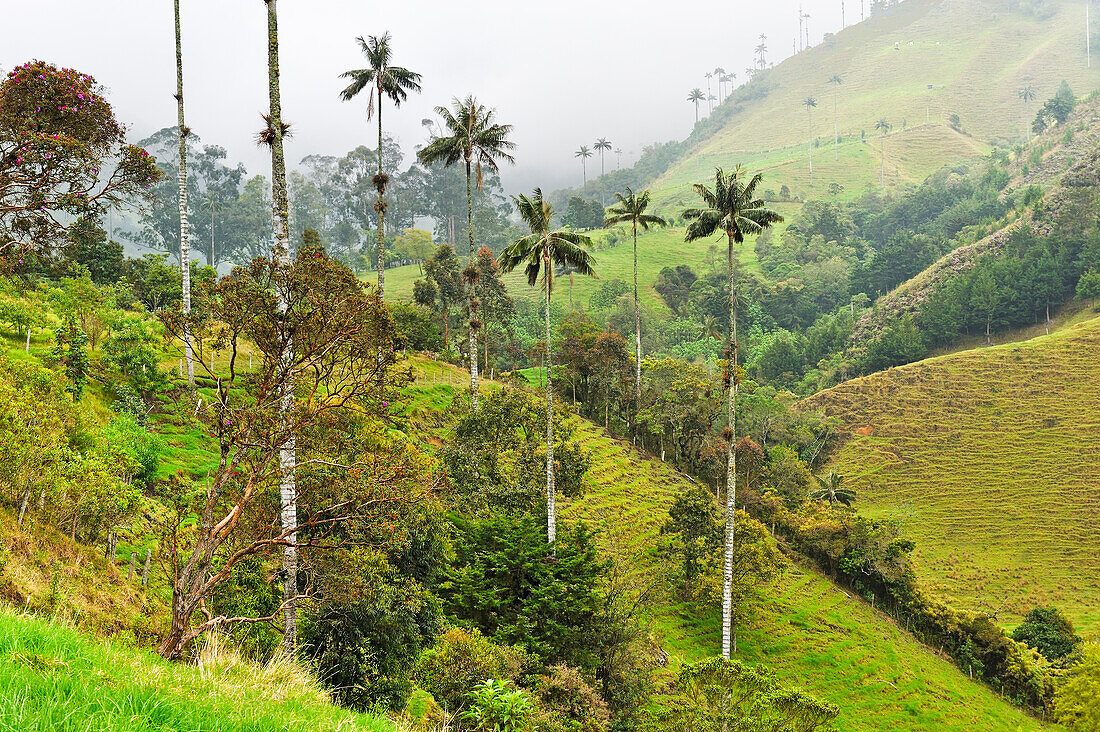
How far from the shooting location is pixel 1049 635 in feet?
119

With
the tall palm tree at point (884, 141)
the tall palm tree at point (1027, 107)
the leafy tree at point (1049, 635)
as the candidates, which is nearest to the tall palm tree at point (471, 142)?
the leafy tree at point (1049, 635)

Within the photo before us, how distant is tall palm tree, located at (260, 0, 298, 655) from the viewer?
34.1ft

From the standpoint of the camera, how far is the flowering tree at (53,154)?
10.6 meters

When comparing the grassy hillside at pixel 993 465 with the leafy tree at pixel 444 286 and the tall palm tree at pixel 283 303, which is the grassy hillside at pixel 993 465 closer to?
the leafy tree at pixel 444 286

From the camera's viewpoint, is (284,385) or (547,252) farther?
(547,252)

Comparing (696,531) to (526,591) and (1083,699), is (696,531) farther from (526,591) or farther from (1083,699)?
(1083,699)

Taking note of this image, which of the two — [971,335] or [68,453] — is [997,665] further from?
[971,335]

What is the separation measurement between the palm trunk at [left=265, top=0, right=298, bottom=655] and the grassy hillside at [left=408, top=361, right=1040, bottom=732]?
20680 mm

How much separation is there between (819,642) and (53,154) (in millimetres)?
37784

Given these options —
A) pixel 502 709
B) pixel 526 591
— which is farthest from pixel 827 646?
pixel 502 709

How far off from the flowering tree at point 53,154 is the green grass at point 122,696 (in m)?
8.98

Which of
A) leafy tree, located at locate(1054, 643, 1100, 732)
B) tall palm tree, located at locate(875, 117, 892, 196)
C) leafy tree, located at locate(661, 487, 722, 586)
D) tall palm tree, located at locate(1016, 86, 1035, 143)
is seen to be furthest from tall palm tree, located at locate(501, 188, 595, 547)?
tall palm tree, located at locate(1016, 86, 1035, 143)

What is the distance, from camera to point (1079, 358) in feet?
214

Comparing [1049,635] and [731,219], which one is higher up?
[731,219]
